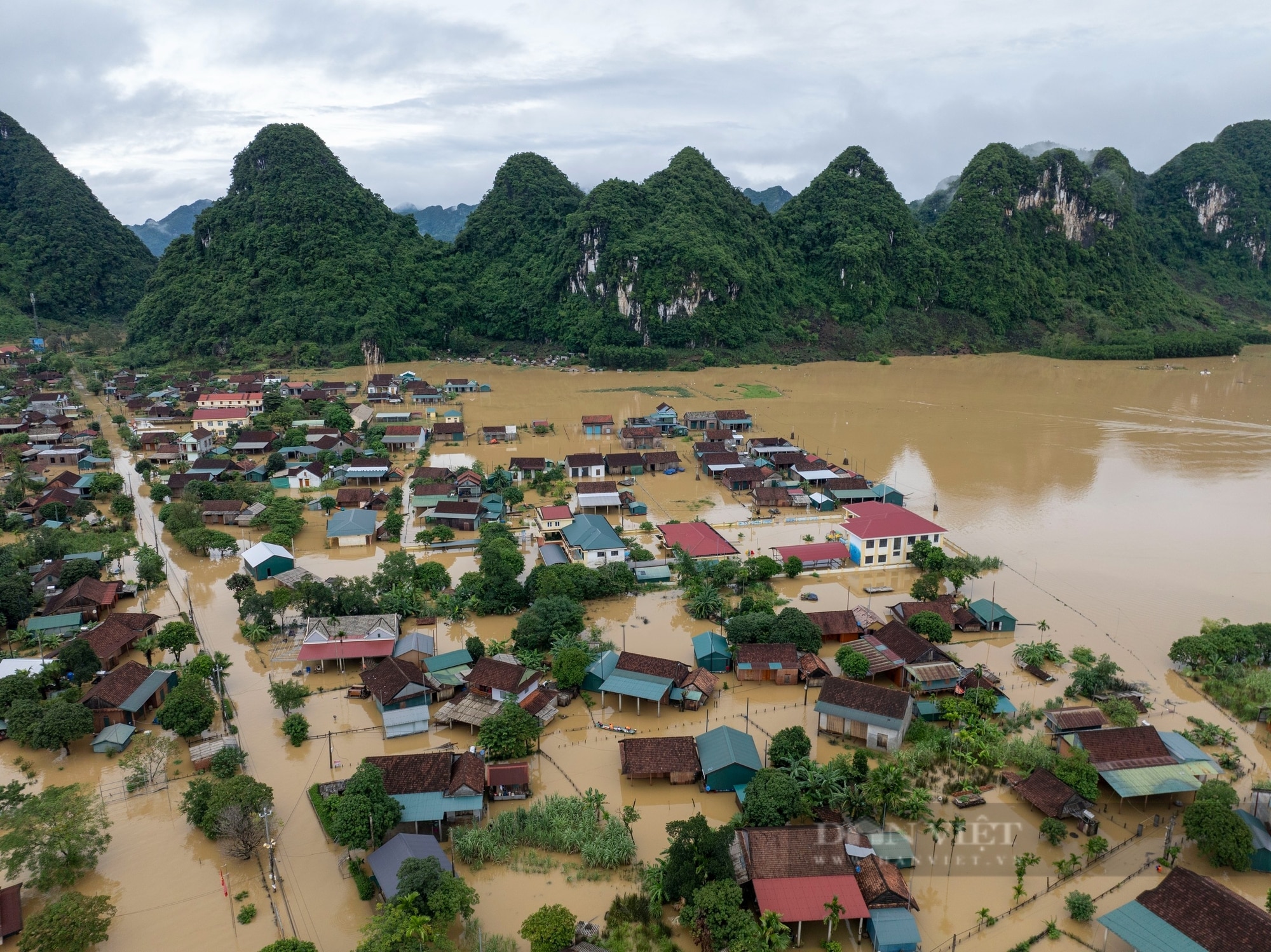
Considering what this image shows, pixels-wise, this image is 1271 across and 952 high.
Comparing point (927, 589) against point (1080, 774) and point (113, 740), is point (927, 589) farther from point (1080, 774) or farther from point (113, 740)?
point (113, 740)

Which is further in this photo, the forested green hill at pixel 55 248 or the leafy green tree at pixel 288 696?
the forested green hill at pixel 55 248

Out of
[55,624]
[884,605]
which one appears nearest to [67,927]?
[55,624]

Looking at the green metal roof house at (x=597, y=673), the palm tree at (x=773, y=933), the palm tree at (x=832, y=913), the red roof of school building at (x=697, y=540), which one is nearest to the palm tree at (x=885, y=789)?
the palm tree at (x=832, y=913)

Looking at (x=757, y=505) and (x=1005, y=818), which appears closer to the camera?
(x=1005, y=818)

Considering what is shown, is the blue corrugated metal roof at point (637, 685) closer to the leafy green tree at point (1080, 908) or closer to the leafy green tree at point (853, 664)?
the leafy green tree at point (853, 664)

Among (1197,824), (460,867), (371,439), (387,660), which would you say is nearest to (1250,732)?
(1197,824)

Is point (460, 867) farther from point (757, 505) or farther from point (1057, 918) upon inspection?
point (757, 505)
